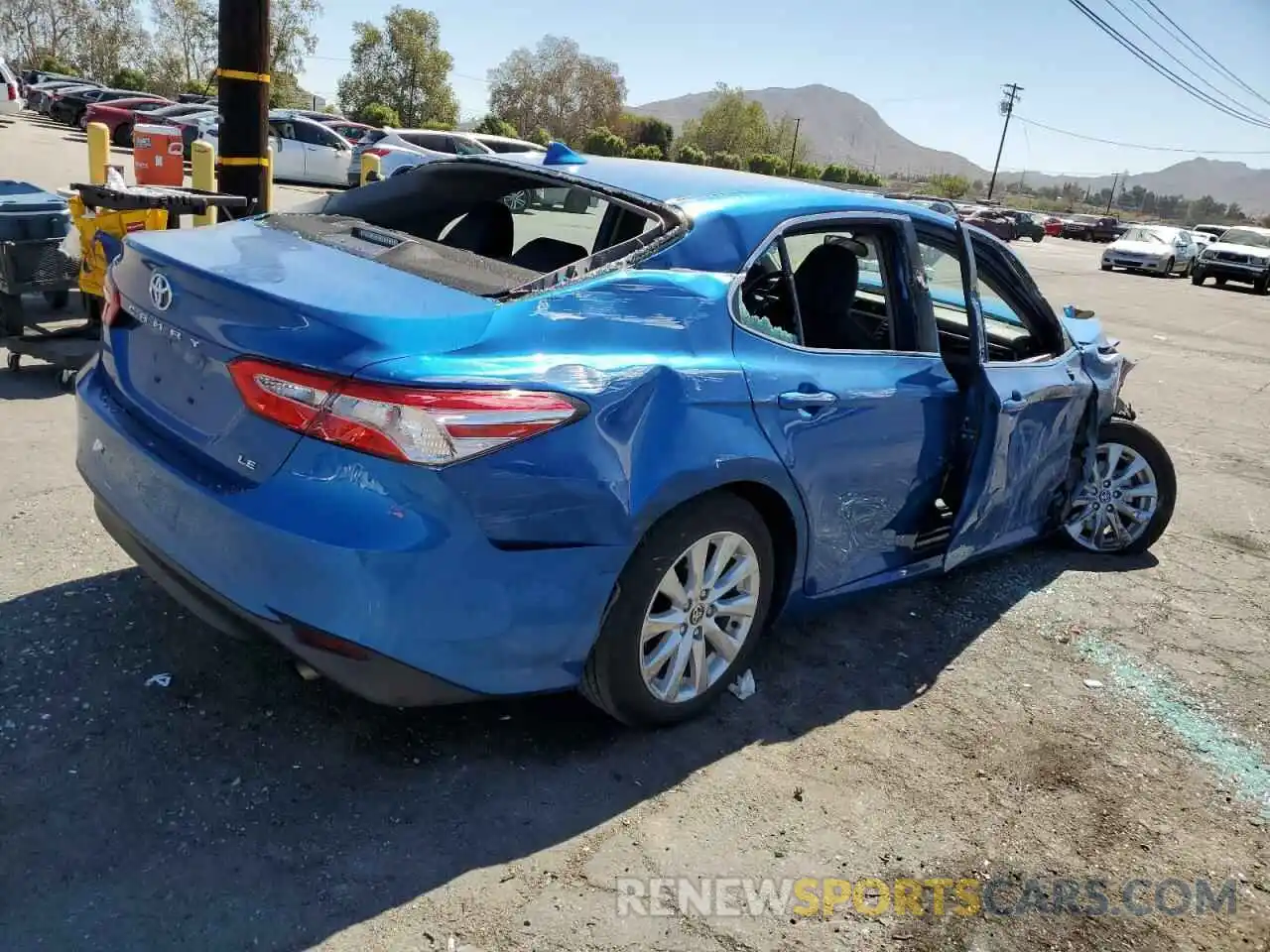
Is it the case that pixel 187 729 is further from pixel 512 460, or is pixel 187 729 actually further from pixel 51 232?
pixel 51 232

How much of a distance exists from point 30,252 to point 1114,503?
6447 mm

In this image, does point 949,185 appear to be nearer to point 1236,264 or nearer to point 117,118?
point 1236,264

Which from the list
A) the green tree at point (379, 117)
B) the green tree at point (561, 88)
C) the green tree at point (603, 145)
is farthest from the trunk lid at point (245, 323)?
the green tree at point (561, 88)

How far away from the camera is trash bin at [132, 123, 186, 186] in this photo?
9031mm

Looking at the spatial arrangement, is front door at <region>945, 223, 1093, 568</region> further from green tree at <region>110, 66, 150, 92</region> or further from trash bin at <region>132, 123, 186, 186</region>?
green tree at <region>110, 66, 150, 92</region>

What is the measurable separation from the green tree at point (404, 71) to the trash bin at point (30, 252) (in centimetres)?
7214

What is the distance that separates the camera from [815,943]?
96.2 inches

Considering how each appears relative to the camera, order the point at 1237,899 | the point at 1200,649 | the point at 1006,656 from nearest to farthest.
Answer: the point at 1237,899 < the point at 1006,656 < the point at 1200,649

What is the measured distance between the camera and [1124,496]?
17.4ft

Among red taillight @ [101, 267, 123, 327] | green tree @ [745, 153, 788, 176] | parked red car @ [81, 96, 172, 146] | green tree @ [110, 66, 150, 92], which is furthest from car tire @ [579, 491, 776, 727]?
green tree @ [745, 153, 788, 176]

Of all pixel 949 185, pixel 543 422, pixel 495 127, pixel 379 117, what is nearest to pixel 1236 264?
pixel 543 422

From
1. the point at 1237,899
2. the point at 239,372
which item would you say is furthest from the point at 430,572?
the point at 1237,899

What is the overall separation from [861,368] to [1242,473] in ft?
17.9

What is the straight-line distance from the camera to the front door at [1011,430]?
395 cm
